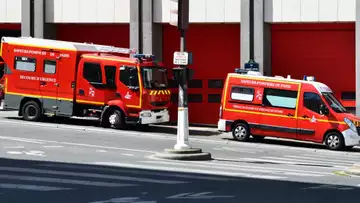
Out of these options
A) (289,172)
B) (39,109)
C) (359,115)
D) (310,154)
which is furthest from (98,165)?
(359,115)

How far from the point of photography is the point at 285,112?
28.1m

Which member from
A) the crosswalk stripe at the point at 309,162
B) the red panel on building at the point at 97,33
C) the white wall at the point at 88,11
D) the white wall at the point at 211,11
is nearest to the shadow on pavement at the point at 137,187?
the crosswalk stripe at the point at 309,162

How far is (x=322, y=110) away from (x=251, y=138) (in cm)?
332

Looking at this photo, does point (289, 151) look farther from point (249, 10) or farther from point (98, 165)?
point (98, 165)

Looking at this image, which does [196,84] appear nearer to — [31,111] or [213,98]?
[213,98]

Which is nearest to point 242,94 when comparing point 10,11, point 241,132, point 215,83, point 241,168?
point 241,132

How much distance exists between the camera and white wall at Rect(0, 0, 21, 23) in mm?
35656

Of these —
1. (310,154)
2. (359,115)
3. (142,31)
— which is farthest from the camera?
(142,31)

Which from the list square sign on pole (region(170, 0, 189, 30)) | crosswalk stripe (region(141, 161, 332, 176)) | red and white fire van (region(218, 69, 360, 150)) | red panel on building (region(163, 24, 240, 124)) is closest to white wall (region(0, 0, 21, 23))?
red panel on building (region(163, 24, 240, 124))

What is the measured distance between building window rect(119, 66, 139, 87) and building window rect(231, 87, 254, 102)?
3.44m

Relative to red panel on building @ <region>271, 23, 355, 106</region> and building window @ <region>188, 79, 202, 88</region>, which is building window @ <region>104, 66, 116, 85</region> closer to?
building window @ <region>188, 79, 202, 88</region>

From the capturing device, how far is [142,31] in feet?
111

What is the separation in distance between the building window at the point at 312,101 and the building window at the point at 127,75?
5923 mm

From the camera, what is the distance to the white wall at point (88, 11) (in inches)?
1345
